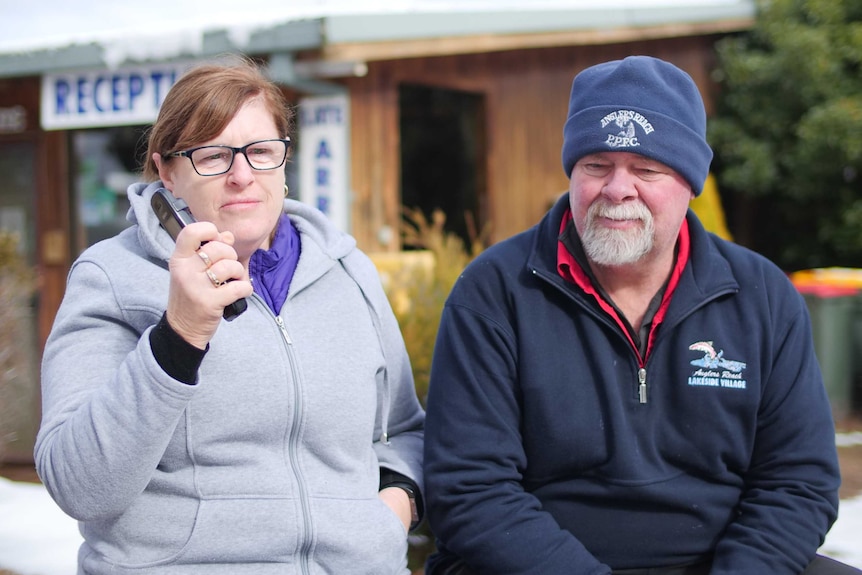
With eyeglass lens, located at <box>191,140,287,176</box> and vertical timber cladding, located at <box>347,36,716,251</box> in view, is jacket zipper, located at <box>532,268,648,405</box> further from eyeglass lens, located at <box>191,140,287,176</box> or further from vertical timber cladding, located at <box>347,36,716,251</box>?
vertical timber cladding, located at <box>347,36,716,251</box>

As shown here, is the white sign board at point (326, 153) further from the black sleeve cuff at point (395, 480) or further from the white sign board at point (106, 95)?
the black sleeve cuff at point (395, 480)

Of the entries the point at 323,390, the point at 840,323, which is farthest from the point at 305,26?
the point at 840,323

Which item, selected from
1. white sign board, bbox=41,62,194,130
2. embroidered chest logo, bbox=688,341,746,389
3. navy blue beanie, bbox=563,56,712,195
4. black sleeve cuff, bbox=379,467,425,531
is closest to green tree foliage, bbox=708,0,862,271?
white sign board, bbox=41,62,194,130

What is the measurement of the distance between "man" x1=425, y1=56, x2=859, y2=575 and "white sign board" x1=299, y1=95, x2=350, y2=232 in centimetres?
443

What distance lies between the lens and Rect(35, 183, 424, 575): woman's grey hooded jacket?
1843mm

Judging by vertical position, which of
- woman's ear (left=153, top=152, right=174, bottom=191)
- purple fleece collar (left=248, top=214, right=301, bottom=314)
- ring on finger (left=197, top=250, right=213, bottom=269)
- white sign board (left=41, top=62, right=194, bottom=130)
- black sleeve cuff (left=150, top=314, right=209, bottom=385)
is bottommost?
black sleeve cuff (left=150, top=314, right=209, bottom=385)

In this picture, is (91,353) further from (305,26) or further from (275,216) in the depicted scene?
(305,26)

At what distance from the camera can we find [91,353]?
2.00 m

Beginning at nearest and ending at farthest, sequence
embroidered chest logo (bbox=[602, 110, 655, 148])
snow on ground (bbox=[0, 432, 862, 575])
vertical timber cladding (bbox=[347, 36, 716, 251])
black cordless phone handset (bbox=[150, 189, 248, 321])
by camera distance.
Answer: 1. black cordless phone handset (bbox=[150, 189, 248, 321])
2. embroidered chest logo (bbox=[602, 110, 655, 148])
3. snow on ground (bbox=[0, 432, 862, 575])
4. vertical timber cladding (bbox=[347, 36, 716, 251])

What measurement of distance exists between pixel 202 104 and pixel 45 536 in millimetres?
3146

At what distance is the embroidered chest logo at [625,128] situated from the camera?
2.36 metres

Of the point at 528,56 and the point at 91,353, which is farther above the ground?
the point at 528,56

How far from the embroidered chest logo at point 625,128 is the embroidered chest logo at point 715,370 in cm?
59

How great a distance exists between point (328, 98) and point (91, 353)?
16.4 ft
